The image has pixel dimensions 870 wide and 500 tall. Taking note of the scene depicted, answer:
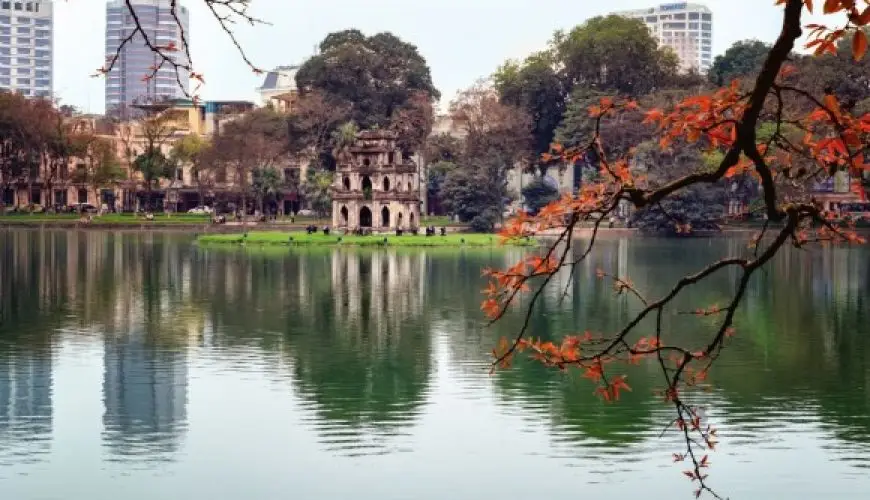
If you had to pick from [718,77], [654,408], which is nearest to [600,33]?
[718,77]

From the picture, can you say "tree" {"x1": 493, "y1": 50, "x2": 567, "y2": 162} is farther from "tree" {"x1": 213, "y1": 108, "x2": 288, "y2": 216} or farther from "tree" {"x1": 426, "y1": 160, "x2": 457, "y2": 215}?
"tree" {"x1": 213, "y1": 108, "x2": 288, "y2": 216}

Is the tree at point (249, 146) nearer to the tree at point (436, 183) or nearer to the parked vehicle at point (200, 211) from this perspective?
the parked vehicle at point (200, 211)

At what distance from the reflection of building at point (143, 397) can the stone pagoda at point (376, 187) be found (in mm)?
53881

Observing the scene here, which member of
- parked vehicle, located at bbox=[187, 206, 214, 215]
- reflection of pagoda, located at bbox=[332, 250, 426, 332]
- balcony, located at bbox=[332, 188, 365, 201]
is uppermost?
balcony, located at bbox=[332, 188, 365, 201]

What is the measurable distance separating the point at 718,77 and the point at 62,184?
5045 centimetres

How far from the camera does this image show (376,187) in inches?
3378

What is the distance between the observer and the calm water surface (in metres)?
18.3

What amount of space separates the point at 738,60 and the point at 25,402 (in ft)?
314

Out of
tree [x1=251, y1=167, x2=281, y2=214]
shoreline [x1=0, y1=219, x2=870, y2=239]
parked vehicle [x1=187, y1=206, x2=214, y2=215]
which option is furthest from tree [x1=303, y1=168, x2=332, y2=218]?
parked vehicle [x1=187, y1=206, x2=214, y2=215]

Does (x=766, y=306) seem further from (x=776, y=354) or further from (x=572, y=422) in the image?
(x=572, y=422)

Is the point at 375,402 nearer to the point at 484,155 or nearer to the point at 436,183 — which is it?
the point at 484,155

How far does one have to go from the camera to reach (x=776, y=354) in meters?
30.6

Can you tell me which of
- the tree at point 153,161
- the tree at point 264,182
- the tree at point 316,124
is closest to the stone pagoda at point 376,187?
the tree at point 264,182

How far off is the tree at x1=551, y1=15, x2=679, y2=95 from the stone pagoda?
23.8 m
